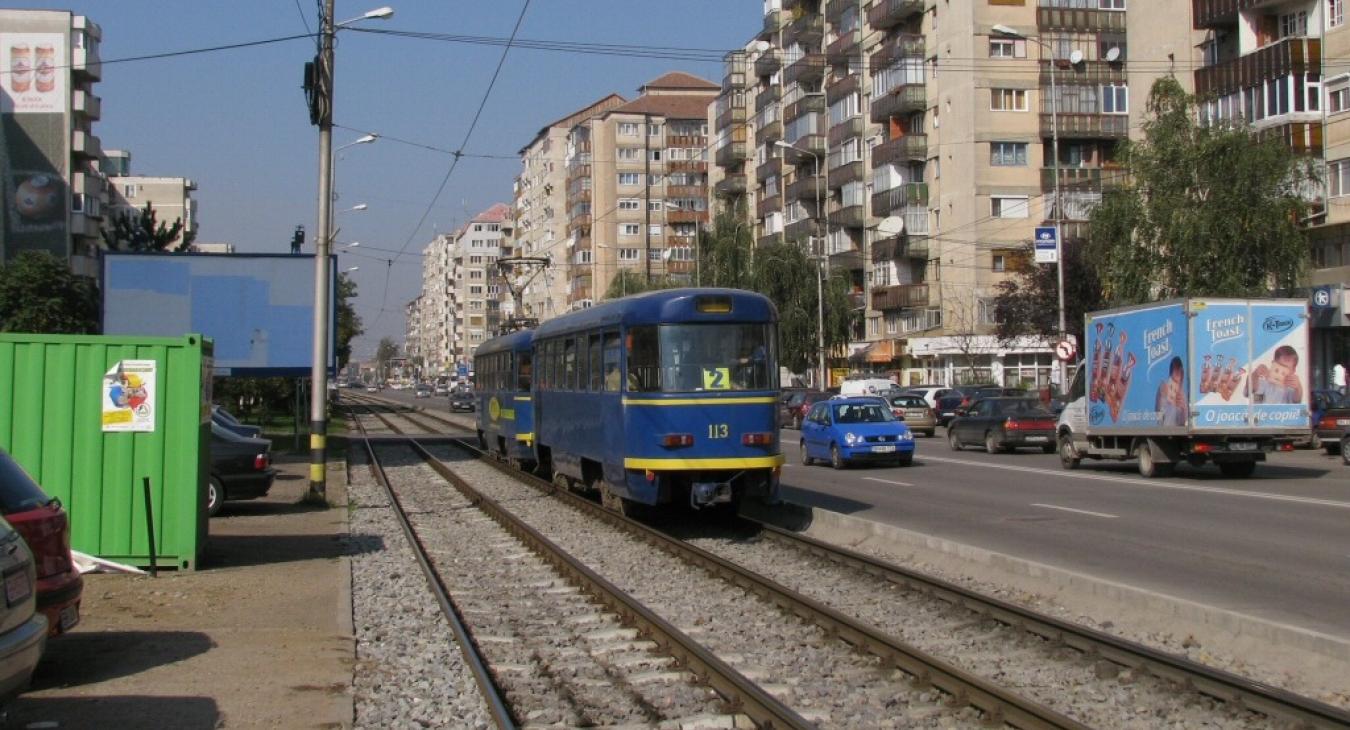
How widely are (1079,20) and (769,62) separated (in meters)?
25.2

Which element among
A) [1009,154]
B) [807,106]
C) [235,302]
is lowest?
[235,302]

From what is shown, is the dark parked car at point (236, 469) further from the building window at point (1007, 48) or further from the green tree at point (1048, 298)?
the building window at point (1007, 48)

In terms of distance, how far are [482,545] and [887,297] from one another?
56703 millimetres

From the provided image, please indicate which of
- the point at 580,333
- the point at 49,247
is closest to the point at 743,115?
the point at 49,247

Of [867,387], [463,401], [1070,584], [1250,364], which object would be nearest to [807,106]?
[463,401]

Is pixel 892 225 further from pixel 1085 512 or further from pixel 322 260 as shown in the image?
pixel 1085 512

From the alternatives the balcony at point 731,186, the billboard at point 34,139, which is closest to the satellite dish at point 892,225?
the balcony at point 731,186

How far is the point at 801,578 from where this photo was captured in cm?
1362

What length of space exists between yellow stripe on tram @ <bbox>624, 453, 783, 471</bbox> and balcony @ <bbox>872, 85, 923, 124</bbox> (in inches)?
2140

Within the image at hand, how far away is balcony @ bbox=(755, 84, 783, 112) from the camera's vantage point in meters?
87.7

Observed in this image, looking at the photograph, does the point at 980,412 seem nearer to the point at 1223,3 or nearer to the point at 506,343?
the point at 506,343

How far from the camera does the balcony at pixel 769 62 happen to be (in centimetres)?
8608

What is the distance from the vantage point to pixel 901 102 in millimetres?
68562

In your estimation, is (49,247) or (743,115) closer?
(49,247)
